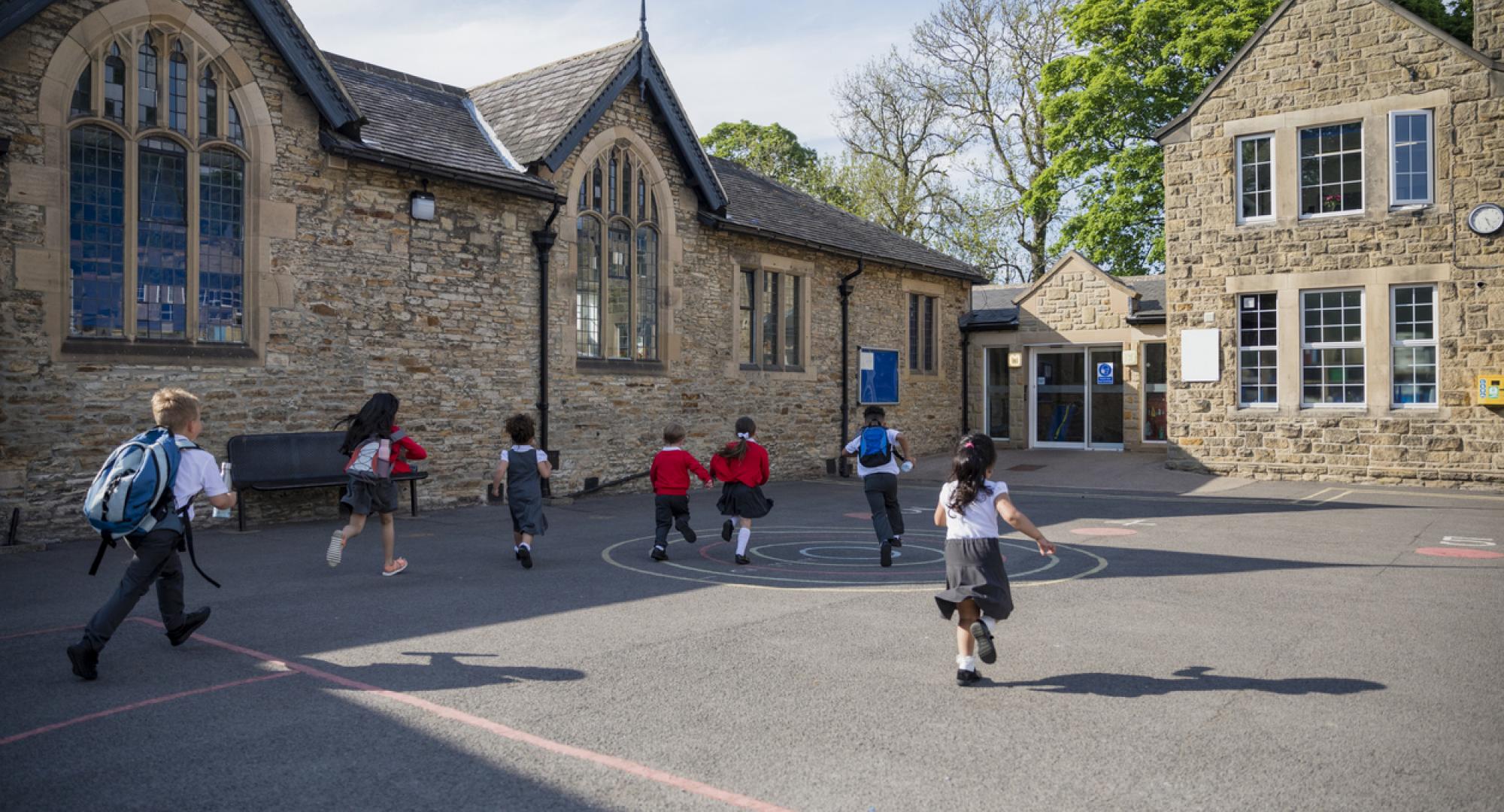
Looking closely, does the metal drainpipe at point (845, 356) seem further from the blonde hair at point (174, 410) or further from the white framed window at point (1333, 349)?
the blonde hair at point (174, 410)

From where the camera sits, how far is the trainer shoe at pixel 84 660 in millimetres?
5922

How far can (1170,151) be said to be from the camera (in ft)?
69.1

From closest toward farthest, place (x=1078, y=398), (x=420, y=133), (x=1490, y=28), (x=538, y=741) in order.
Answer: (x=538, y=741) < (x=420, y=133) < (x=1490, y=28) < (x=1078, y=398)

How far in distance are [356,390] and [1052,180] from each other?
956 inches

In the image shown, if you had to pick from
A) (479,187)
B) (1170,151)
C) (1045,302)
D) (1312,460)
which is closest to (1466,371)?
(1312,460)

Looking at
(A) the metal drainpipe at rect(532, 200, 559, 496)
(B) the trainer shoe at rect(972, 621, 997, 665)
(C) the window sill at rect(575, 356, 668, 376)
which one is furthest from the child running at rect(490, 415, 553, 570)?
(C) the window sill at rect(575, 356, 668, 376)

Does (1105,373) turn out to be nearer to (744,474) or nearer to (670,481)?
(744,474)

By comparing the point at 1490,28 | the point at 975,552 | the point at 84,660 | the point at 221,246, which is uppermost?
the point at 1490,28

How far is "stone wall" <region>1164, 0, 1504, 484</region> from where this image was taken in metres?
18.1

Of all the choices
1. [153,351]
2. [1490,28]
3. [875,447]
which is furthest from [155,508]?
[1490,28]

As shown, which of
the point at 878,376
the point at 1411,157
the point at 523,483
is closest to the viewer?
the point at 523,483

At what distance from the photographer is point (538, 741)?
4961mm

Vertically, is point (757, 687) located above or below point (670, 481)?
below

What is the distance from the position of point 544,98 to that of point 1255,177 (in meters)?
13.3
